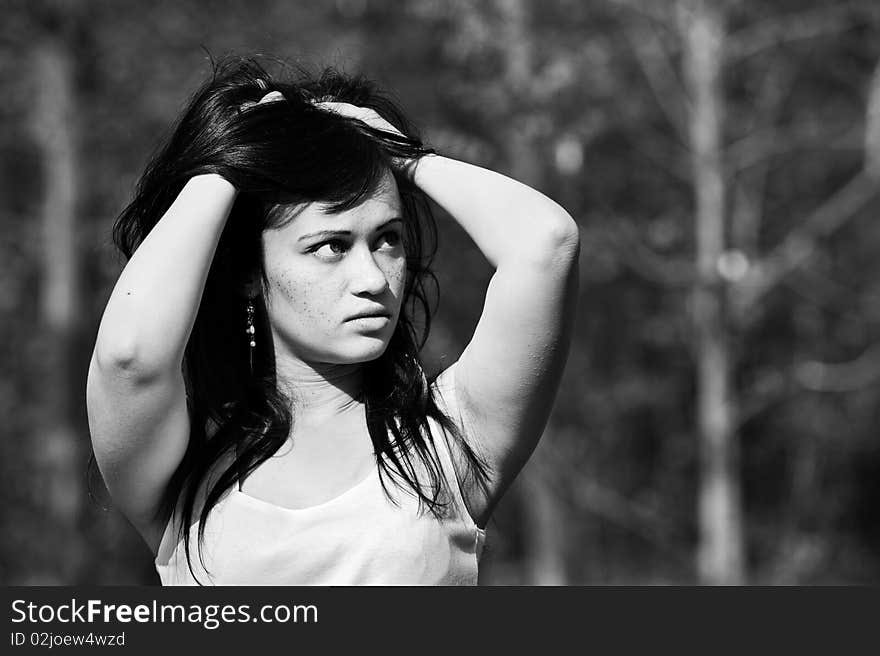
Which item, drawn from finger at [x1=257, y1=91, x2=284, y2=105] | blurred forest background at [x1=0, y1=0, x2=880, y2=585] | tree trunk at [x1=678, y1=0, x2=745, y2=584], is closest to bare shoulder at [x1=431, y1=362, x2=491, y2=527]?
finger at [x1=257, y1=91, x2=284, y2=105]

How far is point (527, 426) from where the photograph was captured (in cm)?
220

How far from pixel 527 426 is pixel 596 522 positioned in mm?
13794

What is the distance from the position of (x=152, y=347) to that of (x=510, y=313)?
553 millimetres

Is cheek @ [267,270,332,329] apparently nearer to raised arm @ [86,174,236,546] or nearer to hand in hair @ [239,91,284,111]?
raised arm @ [86,174,236,546]

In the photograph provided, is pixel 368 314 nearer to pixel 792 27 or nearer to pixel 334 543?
pixel 334 543

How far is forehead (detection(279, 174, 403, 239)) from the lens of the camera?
6.97 feet

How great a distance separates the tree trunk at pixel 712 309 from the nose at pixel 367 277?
332 inches

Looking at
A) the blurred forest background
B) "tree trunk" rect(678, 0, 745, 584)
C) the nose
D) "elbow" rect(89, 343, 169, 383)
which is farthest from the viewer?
"tree trunk" rect(678, 0, 745, 584)

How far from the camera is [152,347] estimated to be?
6.49 feet

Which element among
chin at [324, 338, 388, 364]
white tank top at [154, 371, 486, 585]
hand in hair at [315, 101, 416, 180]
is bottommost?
white tank top at [154, 371, 486, 585]

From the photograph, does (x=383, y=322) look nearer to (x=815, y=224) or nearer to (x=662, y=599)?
(x=662, y=599)

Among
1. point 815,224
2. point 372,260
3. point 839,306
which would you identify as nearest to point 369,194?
point 372,260

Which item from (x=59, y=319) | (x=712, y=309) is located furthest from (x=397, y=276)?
(x=59, y=319)

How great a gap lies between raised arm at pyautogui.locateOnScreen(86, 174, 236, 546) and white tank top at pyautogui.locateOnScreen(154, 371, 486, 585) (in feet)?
0.46
